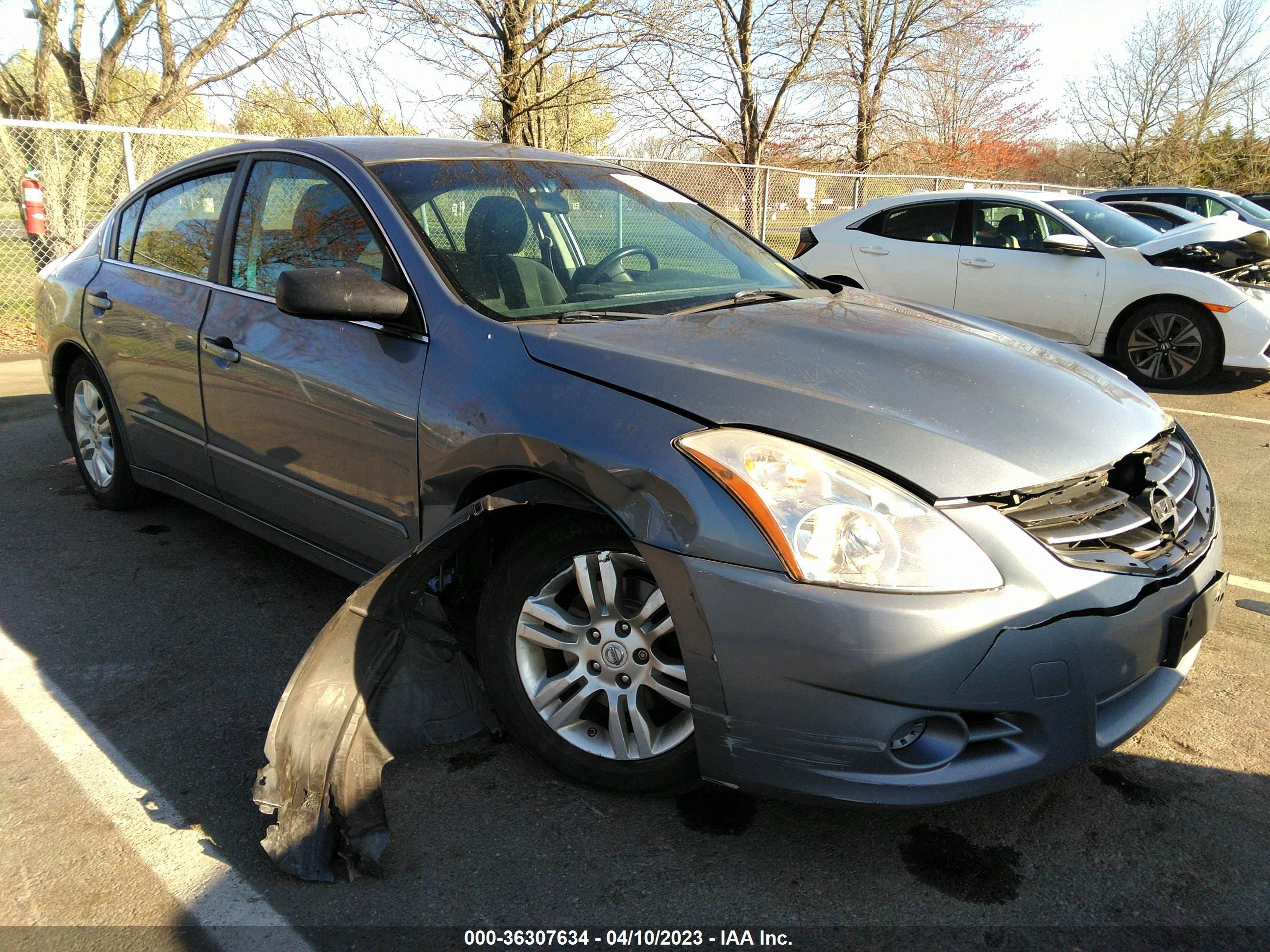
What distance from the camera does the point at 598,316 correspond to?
2881 millimetres

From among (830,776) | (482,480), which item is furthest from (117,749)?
(830,776)

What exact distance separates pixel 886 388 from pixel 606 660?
97 centimetres

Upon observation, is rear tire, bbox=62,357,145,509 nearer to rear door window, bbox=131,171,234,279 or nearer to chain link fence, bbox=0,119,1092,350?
rear door window, bbox=131,171,234,279

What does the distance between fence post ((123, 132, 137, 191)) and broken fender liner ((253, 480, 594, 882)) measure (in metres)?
8.88

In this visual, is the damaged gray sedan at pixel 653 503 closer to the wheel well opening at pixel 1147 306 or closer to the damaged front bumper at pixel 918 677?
the damaged front bumper at pixel 918 677

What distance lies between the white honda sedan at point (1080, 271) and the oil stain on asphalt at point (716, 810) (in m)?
5.71

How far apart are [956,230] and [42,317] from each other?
284 inches

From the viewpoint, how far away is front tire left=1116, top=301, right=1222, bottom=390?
306 inches

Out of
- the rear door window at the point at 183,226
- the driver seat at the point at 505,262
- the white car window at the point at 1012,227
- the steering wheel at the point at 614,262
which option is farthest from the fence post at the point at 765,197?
the driver seat at the point at 505,262

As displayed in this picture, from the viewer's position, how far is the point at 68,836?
8.01ft

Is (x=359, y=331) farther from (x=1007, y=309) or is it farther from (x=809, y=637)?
(x=1007, y=309)

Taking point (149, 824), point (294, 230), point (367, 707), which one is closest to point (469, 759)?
point (367, 707)

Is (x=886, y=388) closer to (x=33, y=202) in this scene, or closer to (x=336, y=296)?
(x=336, y=296)

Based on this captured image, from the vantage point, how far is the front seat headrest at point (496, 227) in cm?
313
